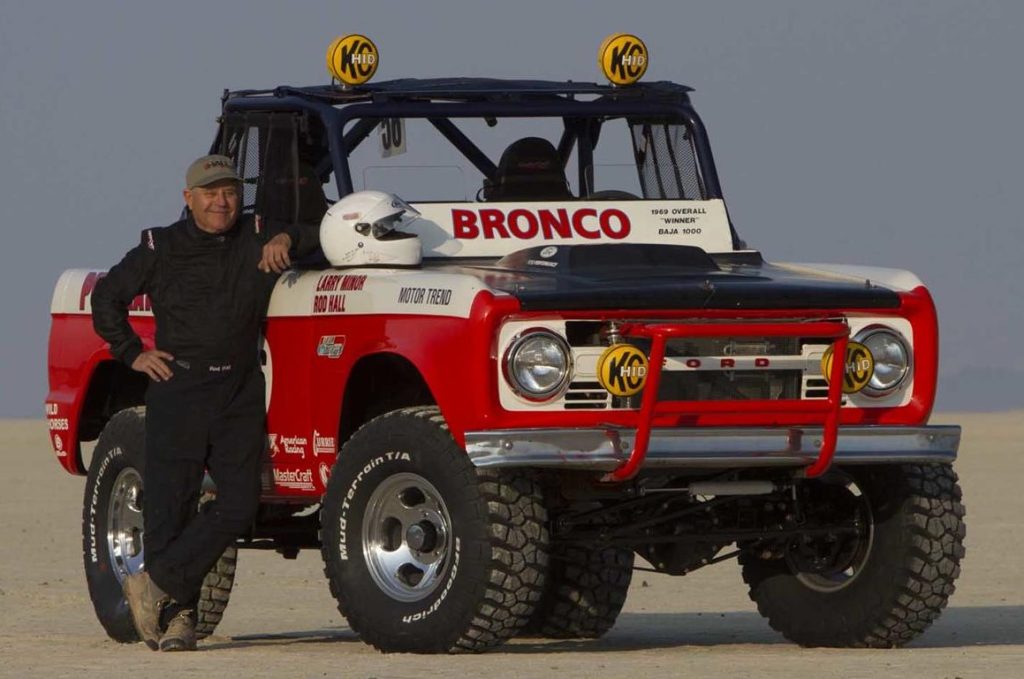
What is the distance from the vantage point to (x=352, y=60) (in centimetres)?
1205

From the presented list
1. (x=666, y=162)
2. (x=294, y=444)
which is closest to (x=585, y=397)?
(x=294, y=444)

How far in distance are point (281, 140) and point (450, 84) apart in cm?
83

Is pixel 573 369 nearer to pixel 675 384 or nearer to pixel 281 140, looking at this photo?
pixel 675 384

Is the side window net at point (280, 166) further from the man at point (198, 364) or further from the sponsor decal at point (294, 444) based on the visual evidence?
the sponsor decal at point (294, 444)

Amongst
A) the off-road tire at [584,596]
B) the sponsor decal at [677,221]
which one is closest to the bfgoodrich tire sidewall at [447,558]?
the off-road tire at [584,596]

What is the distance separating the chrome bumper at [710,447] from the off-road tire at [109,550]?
2594 millimetres

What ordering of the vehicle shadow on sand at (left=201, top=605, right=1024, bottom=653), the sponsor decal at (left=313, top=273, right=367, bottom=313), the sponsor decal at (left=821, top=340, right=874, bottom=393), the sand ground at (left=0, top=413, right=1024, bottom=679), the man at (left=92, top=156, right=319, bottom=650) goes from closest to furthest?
the sand ground at (left=0, top=413, right=1024, bottom=679), the sponsor decal at (left=821, top=340, right=874, bottom=393), the sponsor decal at (left=313, top=273, right=367, bottom=313), the man at (left=92, top=156, right=319, bottom=650), the vehicle shadow on sand at (left=201, top=605, right=1024, bottom=653)

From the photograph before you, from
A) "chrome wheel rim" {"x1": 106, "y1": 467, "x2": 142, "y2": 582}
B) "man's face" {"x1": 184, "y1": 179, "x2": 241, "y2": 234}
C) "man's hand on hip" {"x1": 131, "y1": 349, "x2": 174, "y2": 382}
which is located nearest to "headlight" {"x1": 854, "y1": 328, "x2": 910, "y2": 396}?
"man's face" {"x1": 184, "y1": 179, "x2": 241, "y2": 234}

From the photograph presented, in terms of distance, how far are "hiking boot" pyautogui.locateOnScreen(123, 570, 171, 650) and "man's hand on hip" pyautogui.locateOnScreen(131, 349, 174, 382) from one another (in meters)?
0.88

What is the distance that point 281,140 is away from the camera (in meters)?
12.2

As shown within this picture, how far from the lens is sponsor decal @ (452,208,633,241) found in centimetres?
1187

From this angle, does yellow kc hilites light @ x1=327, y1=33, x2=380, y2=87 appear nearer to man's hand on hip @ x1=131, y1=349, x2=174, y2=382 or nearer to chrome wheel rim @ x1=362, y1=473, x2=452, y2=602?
man's hand on hip @ x1=131, y1=349, x2=174, y2=382

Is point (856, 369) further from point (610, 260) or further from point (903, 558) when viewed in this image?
point (610, 260)

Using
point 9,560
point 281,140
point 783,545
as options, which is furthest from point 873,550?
point 9,560
